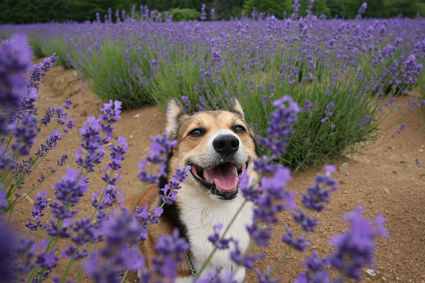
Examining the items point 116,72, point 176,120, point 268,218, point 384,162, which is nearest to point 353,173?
point 384,162

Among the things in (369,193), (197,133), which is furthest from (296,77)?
(197,133)

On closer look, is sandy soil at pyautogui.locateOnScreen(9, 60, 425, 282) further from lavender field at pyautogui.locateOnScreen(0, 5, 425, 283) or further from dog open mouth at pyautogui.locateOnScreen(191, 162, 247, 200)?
dog open mouth at pyautogui.locateOnScreen(191, 162, 247, 200)

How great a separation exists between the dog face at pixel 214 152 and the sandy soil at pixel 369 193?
3.41 feet

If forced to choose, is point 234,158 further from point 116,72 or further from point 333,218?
point 116,72

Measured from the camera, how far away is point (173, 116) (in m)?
3.18

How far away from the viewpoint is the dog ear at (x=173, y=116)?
3.13 meters

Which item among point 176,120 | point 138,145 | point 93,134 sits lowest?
point 138,145

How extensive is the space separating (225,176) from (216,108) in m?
2.29

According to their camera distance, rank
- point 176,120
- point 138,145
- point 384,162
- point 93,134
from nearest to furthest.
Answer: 1. point 93,134
2. point 176,120
3. point 384,162
4. point 138,145

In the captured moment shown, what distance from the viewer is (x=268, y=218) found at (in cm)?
66

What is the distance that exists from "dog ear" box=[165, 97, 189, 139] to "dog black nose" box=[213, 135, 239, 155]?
0.92 m

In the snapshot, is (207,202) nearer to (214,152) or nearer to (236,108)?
(214,152)

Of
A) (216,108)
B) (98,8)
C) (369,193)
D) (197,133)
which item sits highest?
(197,133)

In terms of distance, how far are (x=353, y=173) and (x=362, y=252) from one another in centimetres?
402
